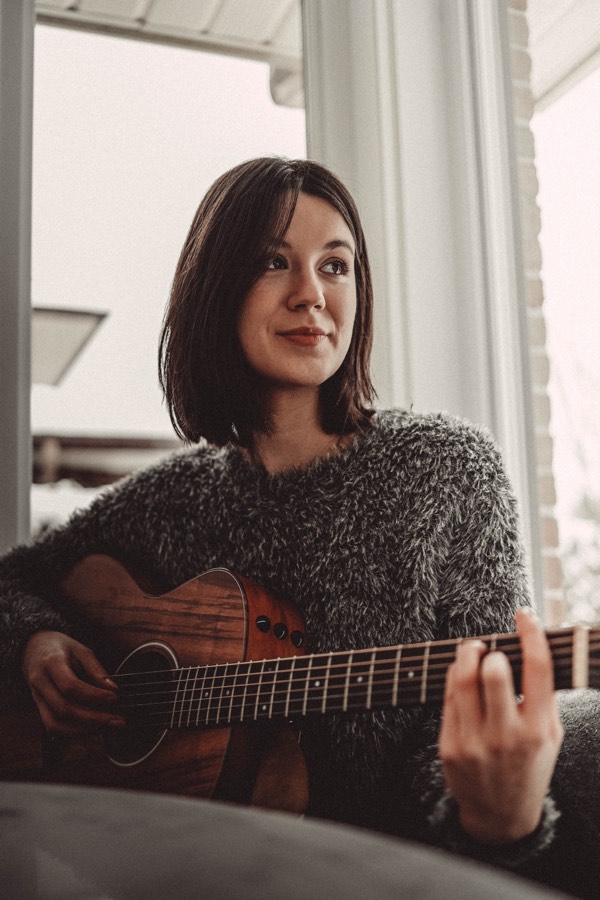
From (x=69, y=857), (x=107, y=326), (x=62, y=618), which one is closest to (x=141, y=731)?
(x=62, y=618)

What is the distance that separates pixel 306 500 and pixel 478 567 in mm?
279

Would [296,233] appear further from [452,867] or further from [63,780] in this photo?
[452,867]

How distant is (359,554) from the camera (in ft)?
3.84

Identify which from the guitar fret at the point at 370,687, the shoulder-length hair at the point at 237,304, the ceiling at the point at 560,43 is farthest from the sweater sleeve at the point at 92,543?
the ceiling at the point at 560,43

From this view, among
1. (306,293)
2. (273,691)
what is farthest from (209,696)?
(306,293)

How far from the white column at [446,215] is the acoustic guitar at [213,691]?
27.8 inches

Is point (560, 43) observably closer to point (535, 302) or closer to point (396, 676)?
point (535, 302)

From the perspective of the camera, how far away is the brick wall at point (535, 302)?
159cm

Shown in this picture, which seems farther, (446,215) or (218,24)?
(218,24)

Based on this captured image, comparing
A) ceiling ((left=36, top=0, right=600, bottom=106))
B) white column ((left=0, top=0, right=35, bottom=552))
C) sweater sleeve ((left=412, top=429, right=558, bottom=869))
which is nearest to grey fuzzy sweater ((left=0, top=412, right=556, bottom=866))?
sweater sleeve ((left=412, top=429, right=558, bottom=869))

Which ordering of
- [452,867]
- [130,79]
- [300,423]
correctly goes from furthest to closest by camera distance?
[130,79]
[300,423]
[452,867]

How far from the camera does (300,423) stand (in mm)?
1320

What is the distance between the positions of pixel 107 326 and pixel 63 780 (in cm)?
103

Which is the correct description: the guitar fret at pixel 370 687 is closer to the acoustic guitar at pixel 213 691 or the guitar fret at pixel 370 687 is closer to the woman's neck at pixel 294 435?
the acoustic guitar at pixel 213 691
